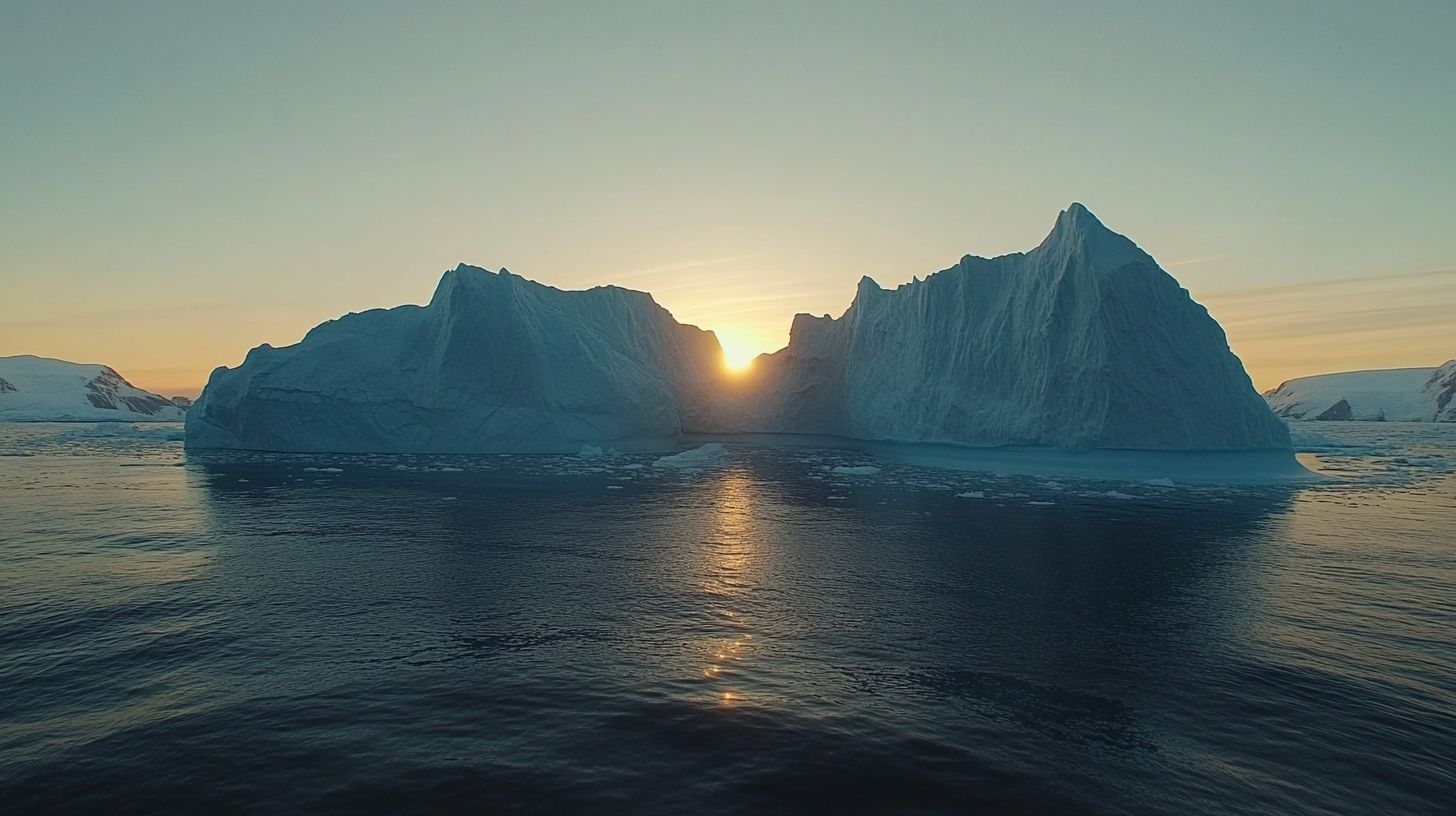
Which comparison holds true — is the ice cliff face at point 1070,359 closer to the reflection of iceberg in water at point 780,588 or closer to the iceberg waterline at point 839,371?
the iceberg waterline at point 839,371

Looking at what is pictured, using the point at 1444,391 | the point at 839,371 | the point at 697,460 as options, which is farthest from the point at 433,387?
the point at 1444,391

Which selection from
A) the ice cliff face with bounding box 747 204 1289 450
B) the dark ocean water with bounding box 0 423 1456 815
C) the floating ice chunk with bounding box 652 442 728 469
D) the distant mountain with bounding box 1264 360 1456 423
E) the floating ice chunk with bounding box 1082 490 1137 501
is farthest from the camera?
the distant mountain with bounding box 1264 360 1456 423

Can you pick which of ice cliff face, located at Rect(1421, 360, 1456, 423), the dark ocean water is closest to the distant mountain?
ice cliff face, located at Rect(1421, 360, 1456, 423)

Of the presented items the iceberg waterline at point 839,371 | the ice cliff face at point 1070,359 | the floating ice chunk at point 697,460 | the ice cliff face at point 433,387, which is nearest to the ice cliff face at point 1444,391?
the ice cliff face at point 1070,359

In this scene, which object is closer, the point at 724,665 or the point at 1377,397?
the point at 724,665

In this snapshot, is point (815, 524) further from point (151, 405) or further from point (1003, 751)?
point (151, 405)

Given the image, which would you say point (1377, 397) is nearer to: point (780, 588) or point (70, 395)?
point (780, 588)

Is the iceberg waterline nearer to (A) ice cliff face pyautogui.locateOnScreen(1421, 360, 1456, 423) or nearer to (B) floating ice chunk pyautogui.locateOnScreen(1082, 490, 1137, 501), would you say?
(B) floating ice chunk pyautogui.locateOnScreen(1082, 490, 1137, 501)
